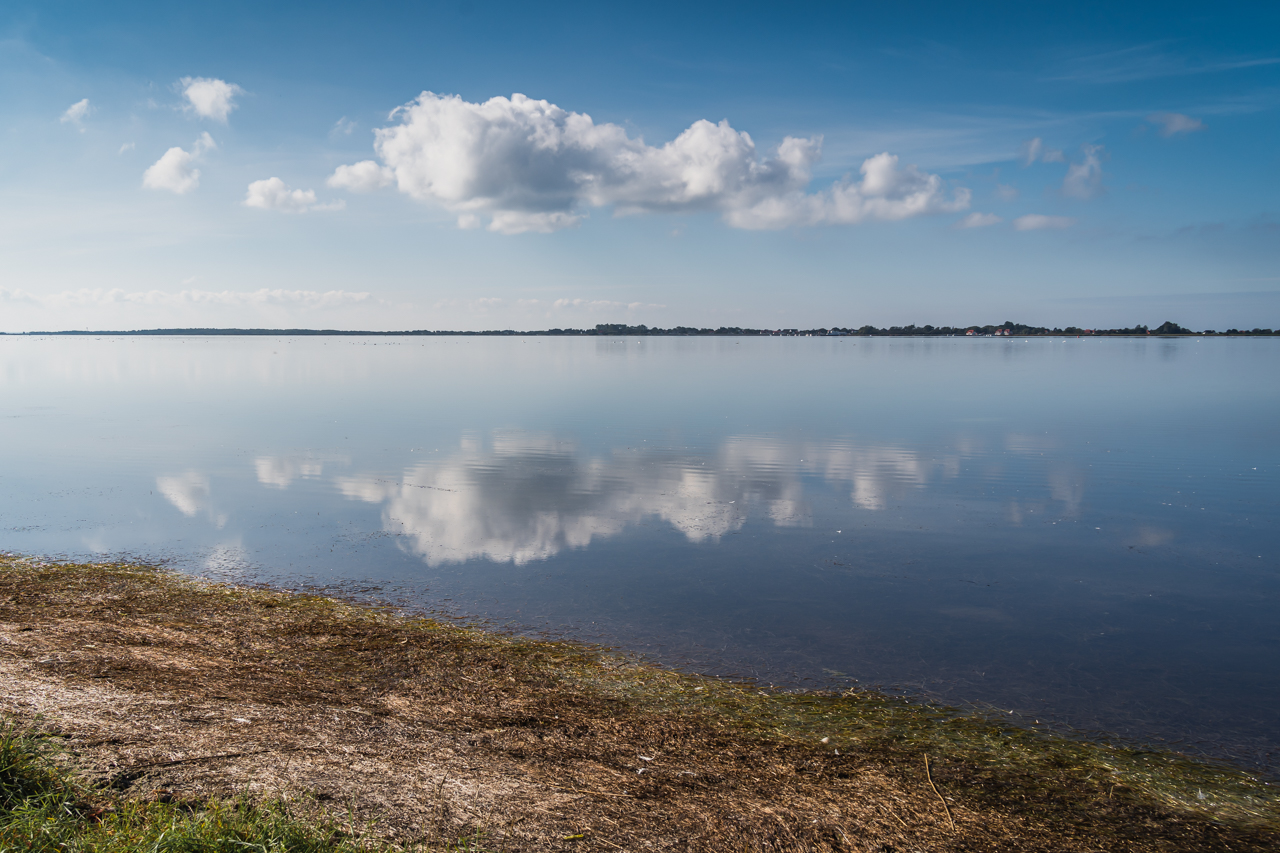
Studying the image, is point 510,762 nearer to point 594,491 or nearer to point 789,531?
point 789,531

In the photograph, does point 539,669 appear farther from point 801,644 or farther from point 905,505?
point 905,505

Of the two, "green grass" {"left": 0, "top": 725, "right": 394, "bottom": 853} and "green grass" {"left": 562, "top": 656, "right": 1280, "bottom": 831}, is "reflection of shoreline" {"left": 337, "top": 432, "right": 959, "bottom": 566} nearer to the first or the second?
"green grass" {"left": 562, "top": 656, "right": 1280, "bottom": 831}

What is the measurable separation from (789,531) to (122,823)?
552 inches

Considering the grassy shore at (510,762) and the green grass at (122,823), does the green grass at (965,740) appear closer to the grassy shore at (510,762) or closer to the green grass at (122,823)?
the grassy shore at (510,762)

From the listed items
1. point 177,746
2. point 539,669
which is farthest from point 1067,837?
point 177,746

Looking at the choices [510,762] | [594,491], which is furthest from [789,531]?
[510,762]

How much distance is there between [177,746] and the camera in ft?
23.1

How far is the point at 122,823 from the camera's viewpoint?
5613 millimetres

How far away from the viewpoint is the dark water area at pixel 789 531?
1099 centimetres

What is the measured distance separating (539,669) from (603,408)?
3174cm

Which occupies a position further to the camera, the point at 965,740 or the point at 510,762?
the point at 965,740

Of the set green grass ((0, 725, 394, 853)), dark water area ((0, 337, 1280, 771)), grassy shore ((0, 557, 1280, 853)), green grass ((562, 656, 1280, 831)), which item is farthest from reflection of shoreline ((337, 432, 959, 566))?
green grass ((0, 725, 394, 853))

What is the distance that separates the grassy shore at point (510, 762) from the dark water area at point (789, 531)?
1.33 meters

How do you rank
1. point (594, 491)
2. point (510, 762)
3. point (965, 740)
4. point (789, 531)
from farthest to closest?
point (594, 491) < point (789, 531) < point (965, 740) < point (510, 762)
